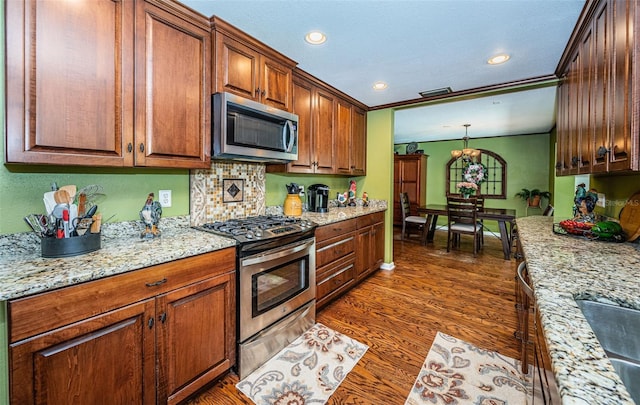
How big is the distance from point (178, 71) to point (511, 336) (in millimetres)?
3083

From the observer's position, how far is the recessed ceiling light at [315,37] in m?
1.91

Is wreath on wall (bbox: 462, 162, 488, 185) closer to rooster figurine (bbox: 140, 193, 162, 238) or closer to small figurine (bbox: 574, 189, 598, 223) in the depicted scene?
small figurine (bbox: 574, 189, 598, 223)

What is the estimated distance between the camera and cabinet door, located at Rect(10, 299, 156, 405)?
973 mm

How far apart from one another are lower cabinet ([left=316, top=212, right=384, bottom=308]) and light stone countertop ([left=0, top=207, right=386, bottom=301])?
1.07 metres

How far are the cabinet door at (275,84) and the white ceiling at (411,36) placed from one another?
13cm

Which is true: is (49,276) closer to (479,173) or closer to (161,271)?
(161,271)

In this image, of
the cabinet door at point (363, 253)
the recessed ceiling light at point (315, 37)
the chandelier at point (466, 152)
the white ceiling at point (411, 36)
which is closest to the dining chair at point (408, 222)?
the chandelier at point (466, 152)

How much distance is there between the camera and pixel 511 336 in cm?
217

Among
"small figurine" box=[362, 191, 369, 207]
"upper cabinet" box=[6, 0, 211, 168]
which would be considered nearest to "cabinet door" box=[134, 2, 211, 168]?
"upper cabinet" box=[6, 0, 211, 168]

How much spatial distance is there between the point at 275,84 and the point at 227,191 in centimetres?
98

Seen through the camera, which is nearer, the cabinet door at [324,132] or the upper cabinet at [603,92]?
the upper cabinet at [603,92]

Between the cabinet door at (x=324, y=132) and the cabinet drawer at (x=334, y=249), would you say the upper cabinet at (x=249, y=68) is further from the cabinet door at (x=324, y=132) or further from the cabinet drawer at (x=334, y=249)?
the cabinet drawer at (x=334, y=249)

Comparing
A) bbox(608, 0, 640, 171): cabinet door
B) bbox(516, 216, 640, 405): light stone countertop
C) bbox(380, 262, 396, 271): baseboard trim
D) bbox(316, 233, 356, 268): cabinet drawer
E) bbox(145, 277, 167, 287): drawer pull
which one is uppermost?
bbox(608, 0, 640, 171): cabinet door

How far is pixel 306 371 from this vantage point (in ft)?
5.82
